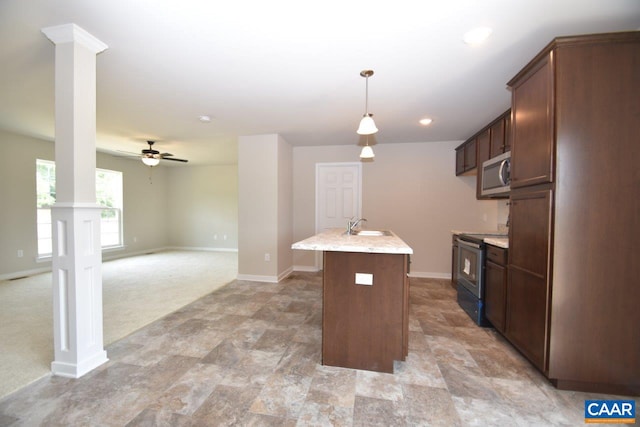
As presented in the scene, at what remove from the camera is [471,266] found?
2891 mm

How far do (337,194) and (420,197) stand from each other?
1.50 meters

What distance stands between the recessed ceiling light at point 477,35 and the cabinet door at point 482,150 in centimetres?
190

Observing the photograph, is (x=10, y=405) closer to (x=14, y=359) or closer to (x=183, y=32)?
(x=14, y=359)

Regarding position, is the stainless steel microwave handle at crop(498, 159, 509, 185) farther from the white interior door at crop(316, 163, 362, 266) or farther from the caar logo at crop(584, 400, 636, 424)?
the white interior door at crop(316, 163, 362, 266)

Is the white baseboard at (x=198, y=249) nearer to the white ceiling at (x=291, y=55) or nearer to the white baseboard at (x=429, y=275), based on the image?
the white ceiling at (x=291, y=55)

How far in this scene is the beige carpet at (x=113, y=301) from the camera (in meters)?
1.96

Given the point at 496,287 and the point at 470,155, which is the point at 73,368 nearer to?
the point at 496,287

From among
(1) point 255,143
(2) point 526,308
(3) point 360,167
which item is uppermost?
(1) point 255,143

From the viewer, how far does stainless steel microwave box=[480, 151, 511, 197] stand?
267cm

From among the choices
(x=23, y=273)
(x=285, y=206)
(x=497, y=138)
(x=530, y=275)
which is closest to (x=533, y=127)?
(x=530, y=275)

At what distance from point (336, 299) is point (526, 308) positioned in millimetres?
1461

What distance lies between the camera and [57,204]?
1.73 metres

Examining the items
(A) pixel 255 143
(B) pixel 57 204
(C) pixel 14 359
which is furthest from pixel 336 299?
(A) pixel 255 143

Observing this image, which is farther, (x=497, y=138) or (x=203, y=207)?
(x=203, y=207)
